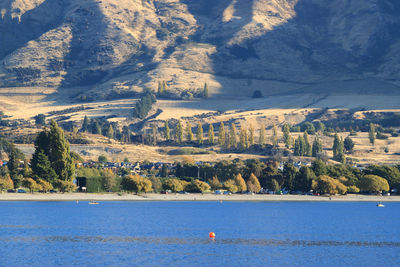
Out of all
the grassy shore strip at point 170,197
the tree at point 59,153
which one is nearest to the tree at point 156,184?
the grassy shore strip at point 170,197

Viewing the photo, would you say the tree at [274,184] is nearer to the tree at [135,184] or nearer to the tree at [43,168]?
the tree at [135,184]

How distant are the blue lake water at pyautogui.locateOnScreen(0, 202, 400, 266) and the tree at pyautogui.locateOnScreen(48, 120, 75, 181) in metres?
7.72

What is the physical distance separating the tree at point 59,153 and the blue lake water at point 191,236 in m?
7.72

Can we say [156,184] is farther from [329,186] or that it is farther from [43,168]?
[329,186]

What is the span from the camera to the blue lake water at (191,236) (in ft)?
278

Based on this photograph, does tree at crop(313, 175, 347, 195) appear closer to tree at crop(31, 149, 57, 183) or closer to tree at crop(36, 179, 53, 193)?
tree at crop(31, 149, 57, 183)

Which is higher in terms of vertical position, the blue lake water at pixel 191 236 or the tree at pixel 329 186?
the tree at pixel 329 186

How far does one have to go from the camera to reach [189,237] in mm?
106000

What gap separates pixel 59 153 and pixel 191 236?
64597 mm

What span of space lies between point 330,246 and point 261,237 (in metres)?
11.6

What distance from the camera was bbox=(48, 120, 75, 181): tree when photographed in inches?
6442

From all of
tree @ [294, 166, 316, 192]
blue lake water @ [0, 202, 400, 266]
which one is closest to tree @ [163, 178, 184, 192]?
blue lake water @ [0, 202, 400, 266]

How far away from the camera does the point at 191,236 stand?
10744 centimetres

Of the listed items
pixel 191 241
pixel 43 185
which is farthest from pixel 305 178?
pixel 191 241
